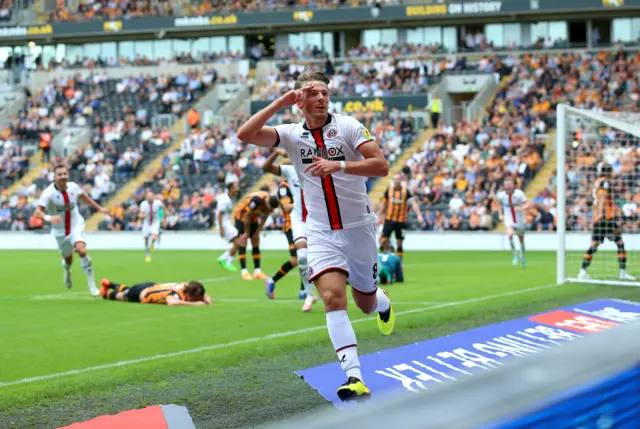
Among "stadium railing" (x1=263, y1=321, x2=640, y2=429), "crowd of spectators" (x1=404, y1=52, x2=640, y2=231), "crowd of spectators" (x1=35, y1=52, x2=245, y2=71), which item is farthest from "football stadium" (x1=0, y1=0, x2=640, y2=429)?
"crowd of spectators" (x1=35, y1=52, x2=245, y2=71)

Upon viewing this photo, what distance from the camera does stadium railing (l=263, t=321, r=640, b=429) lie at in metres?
1.53

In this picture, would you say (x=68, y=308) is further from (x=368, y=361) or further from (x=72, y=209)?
(x=368, y=361)

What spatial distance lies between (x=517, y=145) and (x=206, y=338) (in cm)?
2560

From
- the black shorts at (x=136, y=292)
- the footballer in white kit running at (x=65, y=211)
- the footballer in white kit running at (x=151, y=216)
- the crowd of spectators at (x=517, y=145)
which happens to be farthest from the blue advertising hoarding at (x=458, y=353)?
the footballer in white kit running at (x=151, y=216)

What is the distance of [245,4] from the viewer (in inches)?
1987

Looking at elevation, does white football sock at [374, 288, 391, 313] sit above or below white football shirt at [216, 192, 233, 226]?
above

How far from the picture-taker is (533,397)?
1763 mm

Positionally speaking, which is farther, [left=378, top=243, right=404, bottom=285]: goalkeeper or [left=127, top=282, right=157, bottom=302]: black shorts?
[left=378, top=243, right=404, bottom=285]: goalkeeper

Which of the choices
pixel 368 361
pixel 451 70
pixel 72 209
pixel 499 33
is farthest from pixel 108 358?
pixel 499 33

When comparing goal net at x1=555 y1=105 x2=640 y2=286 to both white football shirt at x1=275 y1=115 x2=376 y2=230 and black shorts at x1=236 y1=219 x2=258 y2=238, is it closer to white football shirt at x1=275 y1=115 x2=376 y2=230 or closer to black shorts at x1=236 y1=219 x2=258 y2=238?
black shorts at x1=236 y1=219 x2=258 y2=238

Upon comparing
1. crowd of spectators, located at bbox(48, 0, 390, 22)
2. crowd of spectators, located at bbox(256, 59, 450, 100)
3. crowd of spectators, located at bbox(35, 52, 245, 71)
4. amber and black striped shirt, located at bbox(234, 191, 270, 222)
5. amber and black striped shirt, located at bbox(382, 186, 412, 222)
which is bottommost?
amber and black striped shirt, located at bbox(382, 186, 412, 222)

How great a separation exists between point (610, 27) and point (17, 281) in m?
35.1

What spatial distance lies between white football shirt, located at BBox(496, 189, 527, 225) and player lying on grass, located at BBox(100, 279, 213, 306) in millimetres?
10068

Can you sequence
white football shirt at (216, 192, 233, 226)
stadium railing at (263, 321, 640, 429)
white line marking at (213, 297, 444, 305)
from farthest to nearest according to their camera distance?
1. white football shirt at (216, 192, 233, 226)
2. white line marking at (213, 297, 444, 305)
3. stadium railing at (263, 321, 640, 429)
